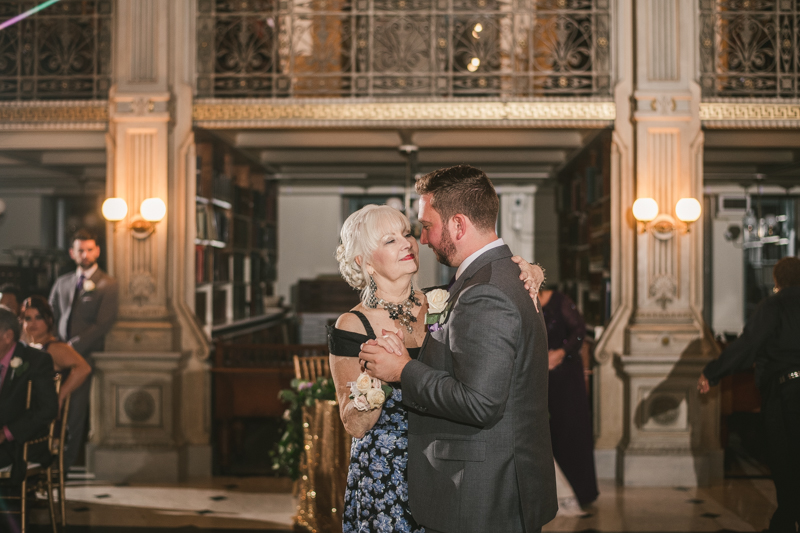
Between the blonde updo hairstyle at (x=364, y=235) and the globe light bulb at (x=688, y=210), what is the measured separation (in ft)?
12.9

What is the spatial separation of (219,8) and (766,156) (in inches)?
247

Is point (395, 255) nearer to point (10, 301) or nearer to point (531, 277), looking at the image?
point (531, 277)

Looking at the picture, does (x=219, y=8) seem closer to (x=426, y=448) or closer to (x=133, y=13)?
(x=133, y=13)

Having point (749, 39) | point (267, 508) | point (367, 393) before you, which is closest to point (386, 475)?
point (367, 393)

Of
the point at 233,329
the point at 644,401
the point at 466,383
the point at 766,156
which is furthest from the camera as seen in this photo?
the point at 766,156

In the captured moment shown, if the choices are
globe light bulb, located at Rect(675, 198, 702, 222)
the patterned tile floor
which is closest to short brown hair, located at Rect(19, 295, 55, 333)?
the patterned tile floor

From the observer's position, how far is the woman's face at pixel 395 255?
6.72ft

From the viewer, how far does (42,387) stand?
143 inches

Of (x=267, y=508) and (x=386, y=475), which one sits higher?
(x=386, y=475)

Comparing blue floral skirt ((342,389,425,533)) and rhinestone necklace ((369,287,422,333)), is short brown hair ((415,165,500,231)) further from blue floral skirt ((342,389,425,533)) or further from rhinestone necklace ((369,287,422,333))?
blue floral skirt ((342,389,425,533))

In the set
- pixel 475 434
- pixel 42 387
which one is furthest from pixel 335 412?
pixel 475 434

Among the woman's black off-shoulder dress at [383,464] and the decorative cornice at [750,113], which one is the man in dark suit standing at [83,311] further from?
the decorative cornice at [750,113]

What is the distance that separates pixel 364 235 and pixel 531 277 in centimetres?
53

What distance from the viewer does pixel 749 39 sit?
571cm
